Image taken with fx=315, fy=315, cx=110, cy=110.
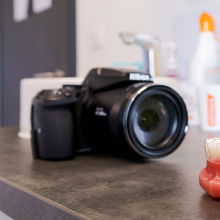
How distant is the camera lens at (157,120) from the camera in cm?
53

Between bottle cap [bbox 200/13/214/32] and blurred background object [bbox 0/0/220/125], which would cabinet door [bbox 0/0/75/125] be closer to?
blurred background object [bbox 0/0/220/125]

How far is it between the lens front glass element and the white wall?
60cm

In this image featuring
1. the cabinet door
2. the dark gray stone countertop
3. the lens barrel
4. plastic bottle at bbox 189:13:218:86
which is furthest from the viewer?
the cabinet door

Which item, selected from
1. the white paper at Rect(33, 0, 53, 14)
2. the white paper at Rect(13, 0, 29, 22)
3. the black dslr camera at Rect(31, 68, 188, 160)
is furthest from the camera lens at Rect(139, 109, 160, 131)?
the white paper at Rect(13, 0, 29, 22)

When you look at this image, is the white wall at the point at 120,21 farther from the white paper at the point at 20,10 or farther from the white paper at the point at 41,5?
the white paper at the point at 20,10

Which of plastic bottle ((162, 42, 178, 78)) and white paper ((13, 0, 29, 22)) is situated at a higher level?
white paper ((13, 0, 29, 22))

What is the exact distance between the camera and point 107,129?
554mm

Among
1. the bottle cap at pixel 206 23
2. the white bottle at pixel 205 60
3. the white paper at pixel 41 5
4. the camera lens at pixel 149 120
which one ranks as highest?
the white paper at pixel 41 5

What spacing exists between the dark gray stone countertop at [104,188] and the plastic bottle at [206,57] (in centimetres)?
40

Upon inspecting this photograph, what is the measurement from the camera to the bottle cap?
940 mm

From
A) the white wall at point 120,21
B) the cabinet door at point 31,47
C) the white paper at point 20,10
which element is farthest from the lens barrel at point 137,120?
the white paper at point 20,10

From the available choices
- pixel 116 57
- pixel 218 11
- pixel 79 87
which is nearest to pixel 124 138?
pixel 79 87

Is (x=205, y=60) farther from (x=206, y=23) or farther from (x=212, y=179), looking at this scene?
(x=212, y=179)

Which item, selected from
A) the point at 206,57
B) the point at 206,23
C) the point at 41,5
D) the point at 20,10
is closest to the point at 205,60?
the point at 206,57
